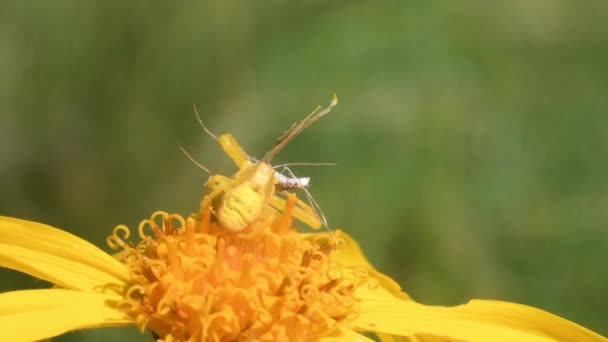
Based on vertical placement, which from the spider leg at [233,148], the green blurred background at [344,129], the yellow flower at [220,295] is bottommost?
the yellow flower at [220,295]

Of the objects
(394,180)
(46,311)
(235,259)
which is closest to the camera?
(46,311)

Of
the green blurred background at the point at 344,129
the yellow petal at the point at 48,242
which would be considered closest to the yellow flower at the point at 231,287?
the yellow petal at the point at 48,242

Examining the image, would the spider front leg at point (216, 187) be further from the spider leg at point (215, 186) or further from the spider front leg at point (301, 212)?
the spider front leg at point (301, 212)

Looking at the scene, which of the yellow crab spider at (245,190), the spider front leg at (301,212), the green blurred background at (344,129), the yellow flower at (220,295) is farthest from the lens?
the green blurred background at (344,129)

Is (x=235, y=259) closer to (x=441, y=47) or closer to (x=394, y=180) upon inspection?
(x=394, y=180)

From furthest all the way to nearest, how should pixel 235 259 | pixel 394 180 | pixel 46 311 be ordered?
pixel 394 180 → pixel 235 259 → pixel 46 311

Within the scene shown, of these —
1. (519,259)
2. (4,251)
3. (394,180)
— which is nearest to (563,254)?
(519,259)

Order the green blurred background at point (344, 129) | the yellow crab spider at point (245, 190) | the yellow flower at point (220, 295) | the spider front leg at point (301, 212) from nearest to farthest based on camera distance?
the yellow flower at point (220, 295), the yellow crab spider at point (245, 190), the spider front leg at point (301, 212), the green blurred background at point (344, 129)
